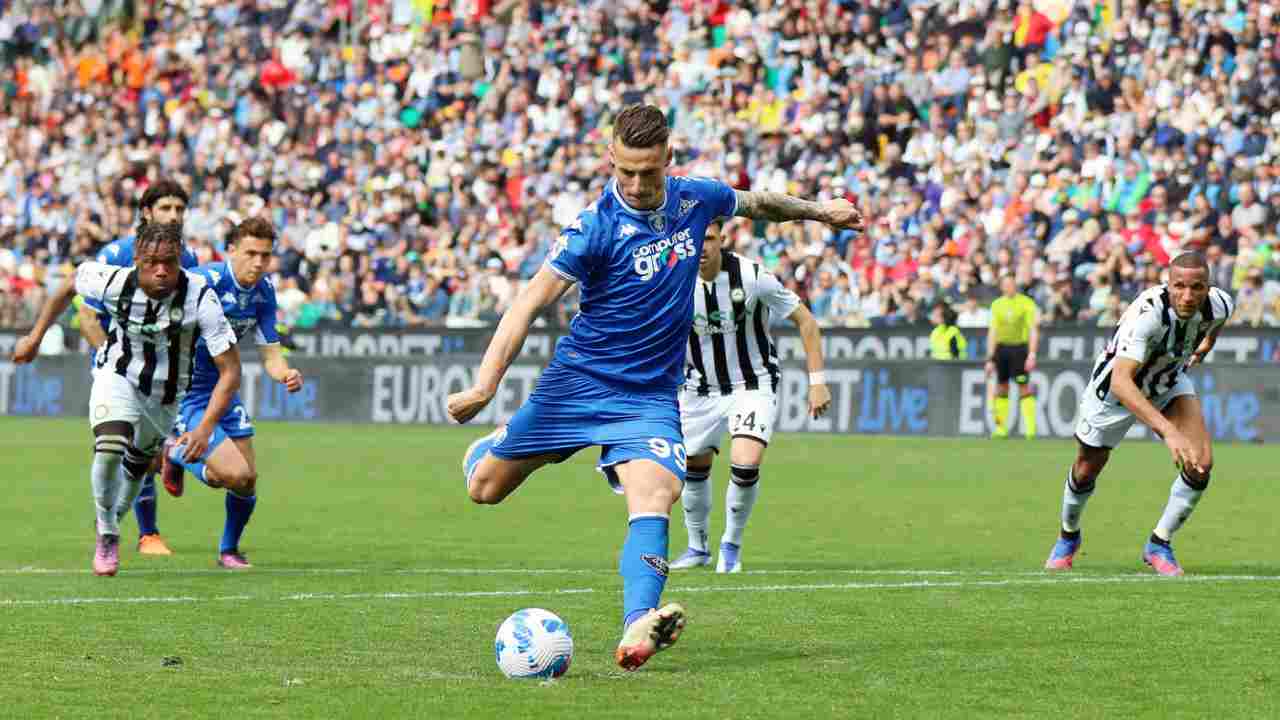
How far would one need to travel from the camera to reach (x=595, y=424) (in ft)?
28.4

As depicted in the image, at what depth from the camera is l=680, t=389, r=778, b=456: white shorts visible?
513 inches

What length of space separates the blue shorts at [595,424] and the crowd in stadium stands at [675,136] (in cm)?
1767

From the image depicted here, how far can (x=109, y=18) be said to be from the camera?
45.1 metres

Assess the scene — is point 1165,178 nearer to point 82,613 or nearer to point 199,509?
point 199,509

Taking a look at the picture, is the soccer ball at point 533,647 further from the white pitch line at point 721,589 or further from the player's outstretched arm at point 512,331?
the white pitch line at point 721,589

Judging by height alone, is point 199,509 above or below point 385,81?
below

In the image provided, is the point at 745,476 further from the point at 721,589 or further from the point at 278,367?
the point at 278,367

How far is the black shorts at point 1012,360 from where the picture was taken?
26453mm

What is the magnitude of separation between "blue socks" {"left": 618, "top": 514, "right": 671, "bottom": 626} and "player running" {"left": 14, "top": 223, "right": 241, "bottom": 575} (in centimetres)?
428

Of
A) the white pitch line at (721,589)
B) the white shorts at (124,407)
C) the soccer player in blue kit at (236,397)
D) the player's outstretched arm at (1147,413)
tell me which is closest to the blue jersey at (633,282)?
the white pitch line at (721,589)

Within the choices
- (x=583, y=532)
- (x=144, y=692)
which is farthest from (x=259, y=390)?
(x=144, y=692)

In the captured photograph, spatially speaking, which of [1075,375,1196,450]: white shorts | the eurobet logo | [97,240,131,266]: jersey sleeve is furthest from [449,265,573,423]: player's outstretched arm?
[1075,375,1196,450]: white shorts

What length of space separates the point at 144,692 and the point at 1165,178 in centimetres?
2243

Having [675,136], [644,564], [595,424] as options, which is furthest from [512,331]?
[675,136]
